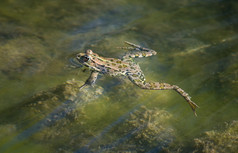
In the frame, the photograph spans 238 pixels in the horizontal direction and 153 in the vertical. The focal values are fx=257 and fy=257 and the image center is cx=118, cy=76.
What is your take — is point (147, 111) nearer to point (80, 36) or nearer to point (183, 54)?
point (183, 54)

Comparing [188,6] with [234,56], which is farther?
[188,6]

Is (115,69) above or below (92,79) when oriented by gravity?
above

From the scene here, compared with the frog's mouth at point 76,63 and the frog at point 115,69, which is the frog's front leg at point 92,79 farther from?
the frog's mouth at point 76,63

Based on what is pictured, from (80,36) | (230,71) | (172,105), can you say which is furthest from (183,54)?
(80,36)

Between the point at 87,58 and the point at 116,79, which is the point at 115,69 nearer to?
the point at 116,79

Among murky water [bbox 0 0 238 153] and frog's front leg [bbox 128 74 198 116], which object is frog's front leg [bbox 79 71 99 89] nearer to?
murky water [bbox 0 0 238 153]

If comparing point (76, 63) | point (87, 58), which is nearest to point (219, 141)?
point (87, 58)

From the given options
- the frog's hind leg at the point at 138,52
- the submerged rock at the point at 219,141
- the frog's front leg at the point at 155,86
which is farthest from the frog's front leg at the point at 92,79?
the submerged rock at the point at 219,141
